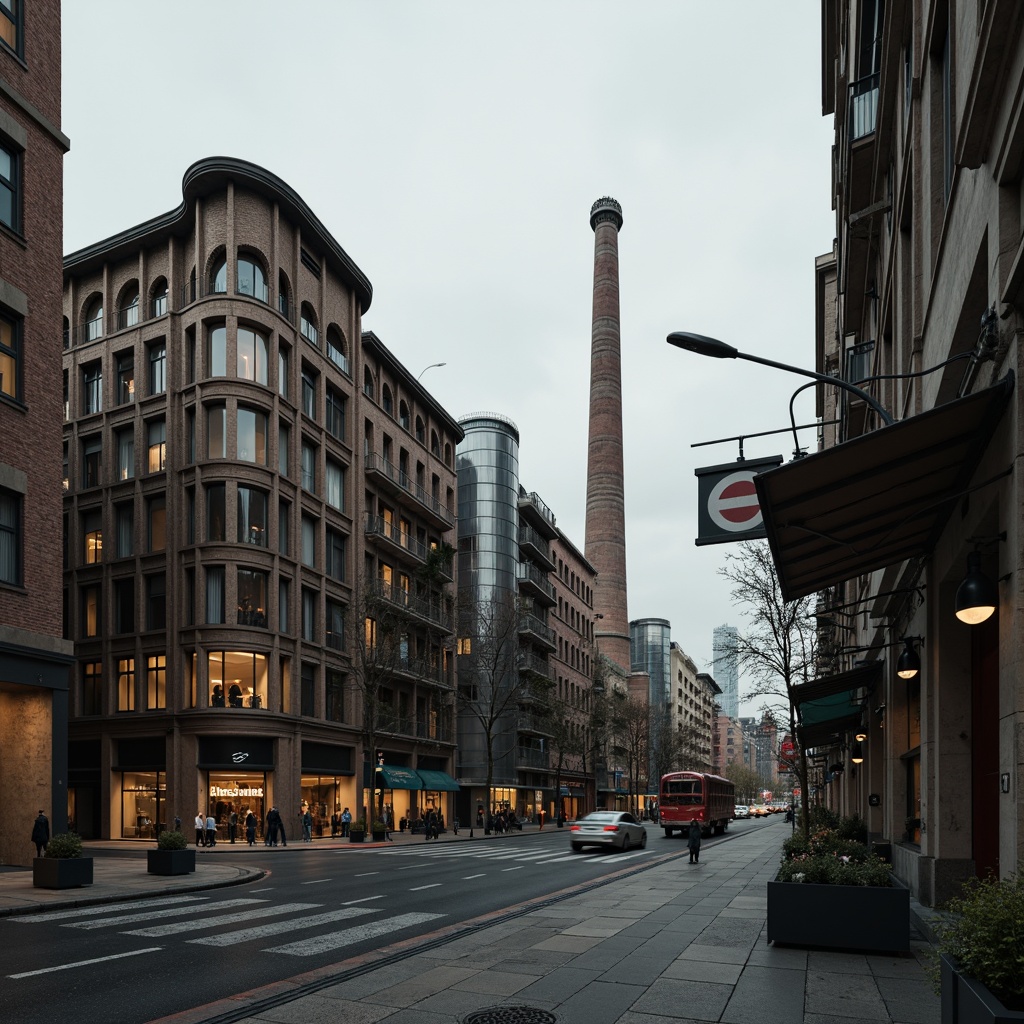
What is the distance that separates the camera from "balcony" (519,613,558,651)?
75.3m

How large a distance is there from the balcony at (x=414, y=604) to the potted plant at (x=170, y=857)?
85.3 feet

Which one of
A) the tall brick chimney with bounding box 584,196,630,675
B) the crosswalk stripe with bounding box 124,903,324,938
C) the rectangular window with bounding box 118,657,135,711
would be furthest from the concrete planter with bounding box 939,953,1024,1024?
the tall brick chimney with bounding box 584,196,630,675

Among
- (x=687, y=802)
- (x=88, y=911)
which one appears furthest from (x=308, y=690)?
(x=88, y=911)

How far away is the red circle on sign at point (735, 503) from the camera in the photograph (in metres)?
11.9

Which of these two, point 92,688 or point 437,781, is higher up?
point 92,688

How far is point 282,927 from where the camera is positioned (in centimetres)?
1429

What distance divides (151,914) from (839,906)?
419 inches

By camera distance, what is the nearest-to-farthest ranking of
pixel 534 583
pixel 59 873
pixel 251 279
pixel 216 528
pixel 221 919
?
pixel 221 919
pixel 59 873
pixel 216 528
pixel 251 279
pixel 534 583

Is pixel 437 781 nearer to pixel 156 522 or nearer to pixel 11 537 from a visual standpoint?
pixel 156 522

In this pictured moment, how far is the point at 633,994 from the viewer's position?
9.49 meters

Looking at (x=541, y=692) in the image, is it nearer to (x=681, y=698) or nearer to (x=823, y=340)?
(x=823, y=340)

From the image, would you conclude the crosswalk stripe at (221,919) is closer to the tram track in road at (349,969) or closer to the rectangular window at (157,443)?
the tram track in road at (349,969)

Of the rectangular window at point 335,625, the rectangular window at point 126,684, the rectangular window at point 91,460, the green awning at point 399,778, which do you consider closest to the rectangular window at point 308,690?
the rectangular window at point 335,625

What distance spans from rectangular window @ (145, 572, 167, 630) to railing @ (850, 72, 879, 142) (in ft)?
111
